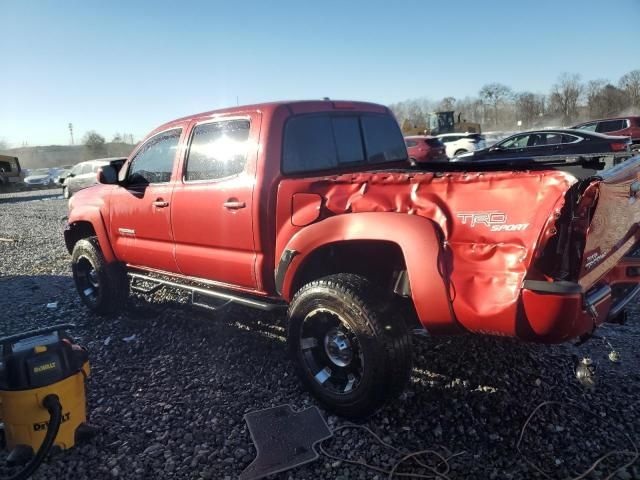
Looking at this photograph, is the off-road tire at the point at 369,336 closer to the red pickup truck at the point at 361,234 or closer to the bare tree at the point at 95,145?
the red pickup truck at the point at 361,234

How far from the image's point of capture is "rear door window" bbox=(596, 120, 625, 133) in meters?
18.1

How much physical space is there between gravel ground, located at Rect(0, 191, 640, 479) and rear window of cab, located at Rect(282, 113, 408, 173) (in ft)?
5.24

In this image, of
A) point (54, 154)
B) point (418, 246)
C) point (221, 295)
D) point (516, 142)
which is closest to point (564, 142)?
point (516, 142)

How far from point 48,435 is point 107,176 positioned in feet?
8.58

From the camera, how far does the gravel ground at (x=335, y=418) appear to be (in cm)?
263

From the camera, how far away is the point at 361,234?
2732mm

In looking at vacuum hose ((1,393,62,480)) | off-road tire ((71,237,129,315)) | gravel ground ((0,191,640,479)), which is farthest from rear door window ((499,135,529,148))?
vacuum hose ((1,393,62,480))

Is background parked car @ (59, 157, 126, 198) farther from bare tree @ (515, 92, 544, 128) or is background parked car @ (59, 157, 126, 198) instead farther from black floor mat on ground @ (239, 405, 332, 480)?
bare tree @ (515, 92, 544, 128)

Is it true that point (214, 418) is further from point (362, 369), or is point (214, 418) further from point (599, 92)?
point (599, 92)

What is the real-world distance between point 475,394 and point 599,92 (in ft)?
213

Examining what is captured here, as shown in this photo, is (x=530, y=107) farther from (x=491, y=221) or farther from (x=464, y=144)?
(x=491, y=221)

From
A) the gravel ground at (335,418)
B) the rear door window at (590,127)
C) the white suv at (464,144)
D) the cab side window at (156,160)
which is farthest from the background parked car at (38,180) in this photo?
the rear door window at (590,127)

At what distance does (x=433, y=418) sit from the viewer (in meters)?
2.98

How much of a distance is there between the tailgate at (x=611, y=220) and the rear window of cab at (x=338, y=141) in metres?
1.90
